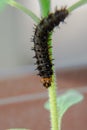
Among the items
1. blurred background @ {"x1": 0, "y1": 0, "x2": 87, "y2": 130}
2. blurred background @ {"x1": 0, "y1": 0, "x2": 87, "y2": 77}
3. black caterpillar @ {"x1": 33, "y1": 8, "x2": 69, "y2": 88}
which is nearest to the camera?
black caterpillar @ {"x1": 33, "y1": 8, "x2": 69, "y2": 88}

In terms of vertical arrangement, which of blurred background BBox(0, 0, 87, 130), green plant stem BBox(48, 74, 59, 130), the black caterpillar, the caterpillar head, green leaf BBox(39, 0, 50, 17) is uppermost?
blurred background BBox(0, 0, 87, 130)

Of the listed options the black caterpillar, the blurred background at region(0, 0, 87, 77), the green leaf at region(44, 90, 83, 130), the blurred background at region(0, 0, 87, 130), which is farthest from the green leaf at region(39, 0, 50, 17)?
the blurred background at region(0, 0, 87, 77)

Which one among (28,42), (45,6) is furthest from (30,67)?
(45,6)

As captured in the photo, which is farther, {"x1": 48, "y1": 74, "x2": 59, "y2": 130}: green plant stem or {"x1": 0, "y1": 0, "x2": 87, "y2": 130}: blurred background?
{"x1": 0, "y1": 0, "x2": 87, "y2": 130}: blurred background

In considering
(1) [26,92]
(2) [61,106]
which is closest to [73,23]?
(1) [26,92]

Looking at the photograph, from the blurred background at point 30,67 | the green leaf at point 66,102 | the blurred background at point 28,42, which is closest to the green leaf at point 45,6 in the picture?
the green leaf at point 66,102

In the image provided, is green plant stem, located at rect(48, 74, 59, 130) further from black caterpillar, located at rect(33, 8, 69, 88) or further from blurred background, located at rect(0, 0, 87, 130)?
blurred background, located at rect(0, 0, 87, 130)

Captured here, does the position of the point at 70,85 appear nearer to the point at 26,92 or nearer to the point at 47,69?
the point at 26,92
